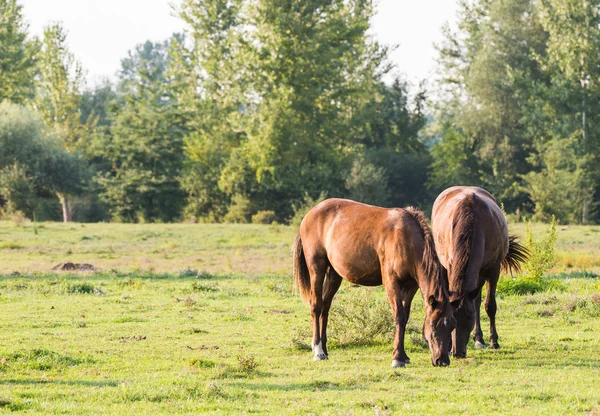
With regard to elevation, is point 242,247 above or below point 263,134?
below

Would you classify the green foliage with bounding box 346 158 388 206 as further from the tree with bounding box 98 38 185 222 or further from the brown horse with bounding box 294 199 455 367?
the brown horse with bounding box 294 199 455 367

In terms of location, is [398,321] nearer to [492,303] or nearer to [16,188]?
[492,303]

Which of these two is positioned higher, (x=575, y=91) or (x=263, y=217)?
(x=575, y=91)

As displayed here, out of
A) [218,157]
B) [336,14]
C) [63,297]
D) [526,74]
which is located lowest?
[63,297]

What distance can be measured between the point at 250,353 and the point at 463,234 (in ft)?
11.1

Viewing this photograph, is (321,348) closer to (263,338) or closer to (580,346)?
(263,338)

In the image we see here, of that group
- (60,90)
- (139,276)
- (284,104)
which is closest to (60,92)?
(60,90)

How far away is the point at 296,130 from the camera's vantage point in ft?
158

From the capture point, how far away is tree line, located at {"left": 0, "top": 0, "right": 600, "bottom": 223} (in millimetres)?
47688

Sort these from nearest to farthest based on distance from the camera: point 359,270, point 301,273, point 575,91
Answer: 1. point 359,270
2. point 301,273
3. point 575,91

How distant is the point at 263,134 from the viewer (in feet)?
158

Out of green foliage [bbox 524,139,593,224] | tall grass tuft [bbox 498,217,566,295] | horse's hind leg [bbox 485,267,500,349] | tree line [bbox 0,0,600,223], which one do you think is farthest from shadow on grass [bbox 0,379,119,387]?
green foliage [bbox 524,139,593,224]

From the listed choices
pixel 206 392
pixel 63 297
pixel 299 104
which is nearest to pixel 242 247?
pixel 63 297

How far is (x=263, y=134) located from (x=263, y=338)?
1420 inches
